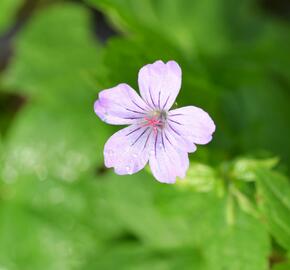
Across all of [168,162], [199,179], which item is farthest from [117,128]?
[168,162]

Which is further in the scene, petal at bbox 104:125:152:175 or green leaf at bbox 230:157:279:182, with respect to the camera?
green leaf at bbox 230:157:279:182

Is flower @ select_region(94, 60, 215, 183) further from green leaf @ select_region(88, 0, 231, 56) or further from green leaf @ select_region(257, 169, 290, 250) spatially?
green leaf @ select_region(88, 0, 231, 56)

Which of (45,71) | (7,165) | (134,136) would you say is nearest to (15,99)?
(45,71)

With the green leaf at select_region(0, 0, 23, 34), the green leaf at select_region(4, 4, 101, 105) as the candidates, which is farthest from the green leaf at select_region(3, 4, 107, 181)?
the green leaf at select_region(0, 0, 23, 34)

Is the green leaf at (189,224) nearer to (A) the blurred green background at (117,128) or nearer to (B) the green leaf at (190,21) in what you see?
(A) the blurred green background at (117,128)

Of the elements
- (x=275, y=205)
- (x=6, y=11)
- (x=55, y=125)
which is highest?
(x=6, y=11)

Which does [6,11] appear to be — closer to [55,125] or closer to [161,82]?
[55,125]
